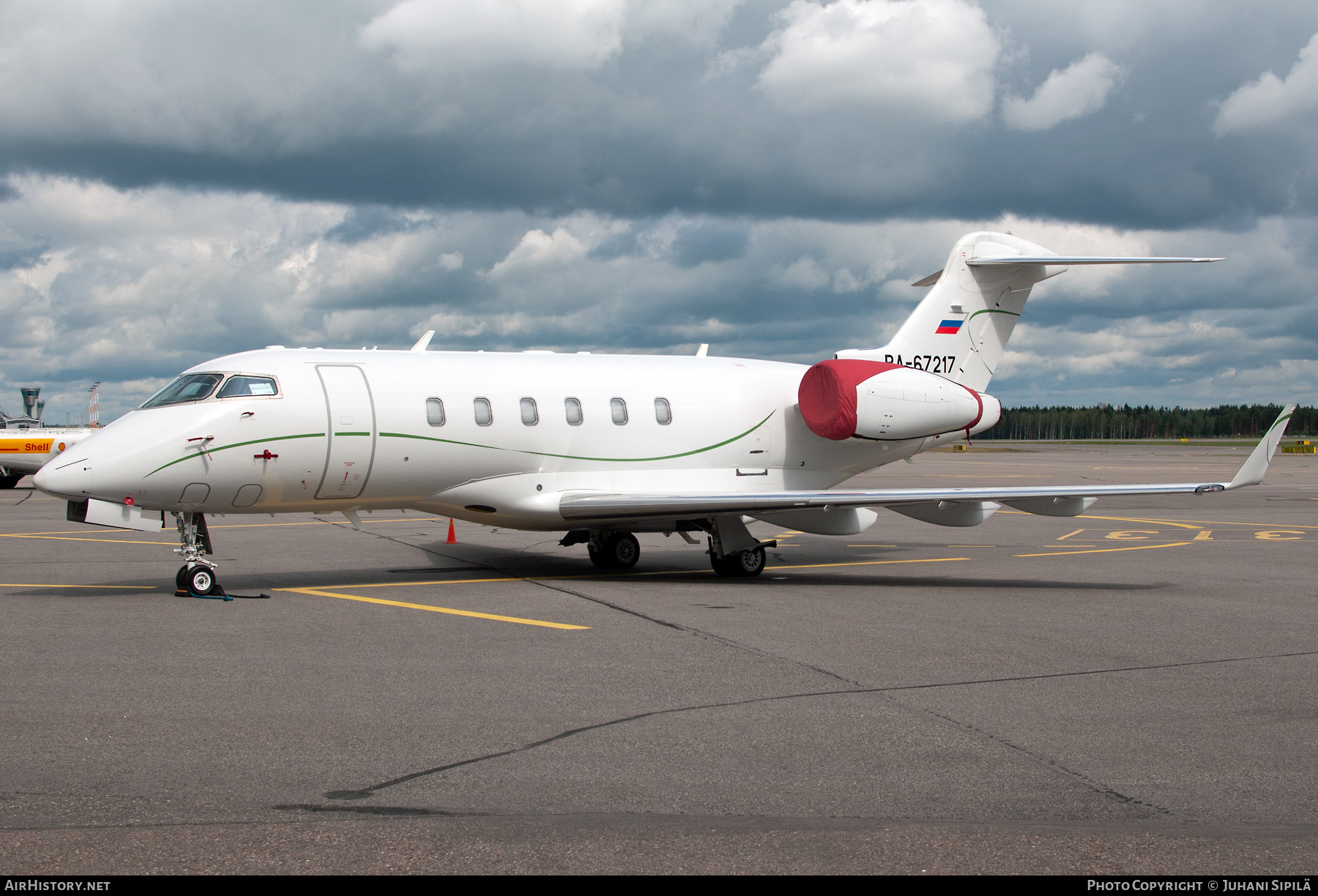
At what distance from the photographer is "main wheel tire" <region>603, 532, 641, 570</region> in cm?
1800

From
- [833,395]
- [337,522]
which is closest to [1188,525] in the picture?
[833,395]

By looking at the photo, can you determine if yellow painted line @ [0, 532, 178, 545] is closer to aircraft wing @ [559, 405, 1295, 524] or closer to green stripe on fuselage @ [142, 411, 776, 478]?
green stripe on fuselage @ [142, 411, 776, 478]

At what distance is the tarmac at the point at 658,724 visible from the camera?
513 cm

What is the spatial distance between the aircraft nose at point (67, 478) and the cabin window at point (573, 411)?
6.41 meters

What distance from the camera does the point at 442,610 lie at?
12.9m

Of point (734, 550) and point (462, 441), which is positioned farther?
point (734, 550)

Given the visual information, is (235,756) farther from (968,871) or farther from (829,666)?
(829,666)

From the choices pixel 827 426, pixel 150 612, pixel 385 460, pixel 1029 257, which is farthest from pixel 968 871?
pixel 1029 257

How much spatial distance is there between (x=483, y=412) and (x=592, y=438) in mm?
1780

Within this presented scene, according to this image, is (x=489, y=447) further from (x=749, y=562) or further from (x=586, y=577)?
(x=749, y=562)

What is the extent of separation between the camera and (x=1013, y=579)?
53.4ft

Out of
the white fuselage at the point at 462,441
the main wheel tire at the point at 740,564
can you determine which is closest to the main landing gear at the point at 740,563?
the main wheel tire at the point at 740,564

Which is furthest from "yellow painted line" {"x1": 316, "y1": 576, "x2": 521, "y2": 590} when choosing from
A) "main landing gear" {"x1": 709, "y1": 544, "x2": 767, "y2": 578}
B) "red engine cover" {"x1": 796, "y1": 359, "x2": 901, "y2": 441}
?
"red engine cover" {"x1": 796, "y1": 359, "x2": 901, "y2": 441}

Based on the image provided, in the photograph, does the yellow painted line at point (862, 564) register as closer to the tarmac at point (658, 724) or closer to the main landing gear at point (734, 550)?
the main landing gear at point (734, 550)
